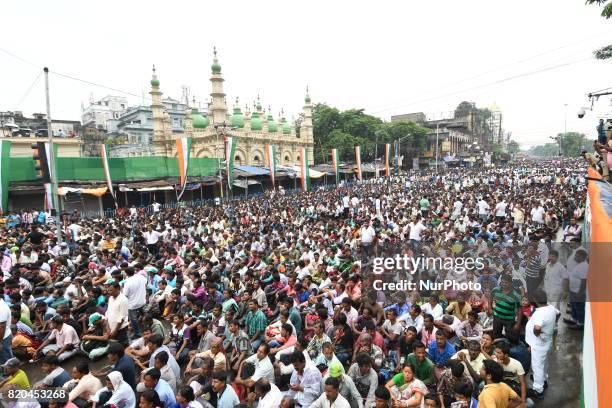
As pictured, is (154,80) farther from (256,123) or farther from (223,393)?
(223,393)

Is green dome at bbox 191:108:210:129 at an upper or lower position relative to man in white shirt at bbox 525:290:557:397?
upper

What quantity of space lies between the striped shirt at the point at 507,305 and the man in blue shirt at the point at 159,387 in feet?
14.3

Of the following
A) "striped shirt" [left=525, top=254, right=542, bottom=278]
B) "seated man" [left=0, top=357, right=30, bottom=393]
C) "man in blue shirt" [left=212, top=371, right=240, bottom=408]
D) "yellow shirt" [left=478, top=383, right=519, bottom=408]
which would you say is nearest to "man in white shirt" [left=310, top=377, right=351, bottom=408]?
"man in blue shirt" [left=212, top=371, right=240, bottom=408]

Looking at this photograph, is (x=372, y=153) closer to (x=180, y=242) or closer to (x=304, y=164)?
(x=304, y=164)

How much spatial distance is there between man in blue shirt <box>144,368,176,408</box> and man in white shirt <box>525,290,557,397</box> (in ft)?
14.5

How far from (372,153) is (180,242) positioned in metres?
45.1

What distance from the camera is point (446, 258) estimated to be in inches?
334

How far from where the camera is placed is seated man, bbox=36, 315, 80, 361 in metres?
5.99

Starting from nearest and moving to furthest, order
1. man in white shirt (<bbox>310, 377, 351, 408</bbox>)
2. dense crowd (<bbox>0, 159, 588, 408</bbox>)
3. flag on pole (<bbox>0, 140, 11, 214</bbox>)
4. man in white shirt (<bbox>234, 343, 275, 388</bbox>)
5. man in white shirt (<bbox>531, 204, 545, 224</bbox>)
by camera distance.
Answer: man in white shirt (<bbox>310, 377, 351, 408</bbox>) < dense crowd (<bbox>0, 159, 588, 408</bbox>) < man in white shirt (<bbox>234, 343, 275, 388</bbox>) < flag on pole (<bbox>0, 140, 11, 214</bbox>) < man in white shirt (<bbox>531, 204, 545, 224</bbox>)

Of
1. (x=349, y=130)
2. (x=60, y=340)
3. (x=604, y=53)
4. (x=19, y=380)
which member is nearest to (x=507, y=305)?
(x=19, y=380)

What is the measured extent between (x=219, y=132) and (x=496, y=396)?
3423cm

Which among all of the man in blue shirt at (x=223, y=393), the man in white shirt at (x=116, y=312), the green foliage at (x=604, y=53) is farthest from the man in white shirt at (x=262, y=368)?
the green foliage at (x=604, y=53)

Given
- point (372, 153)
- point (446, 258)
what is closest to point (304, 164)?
point (446, 258)

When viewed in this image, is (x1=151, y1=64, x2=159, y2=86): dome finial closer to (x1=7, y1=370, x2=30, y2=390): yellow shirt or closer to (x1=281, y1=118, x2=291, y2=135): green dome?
(x1=281, y1=118, x2=291, y2=135): green dome
